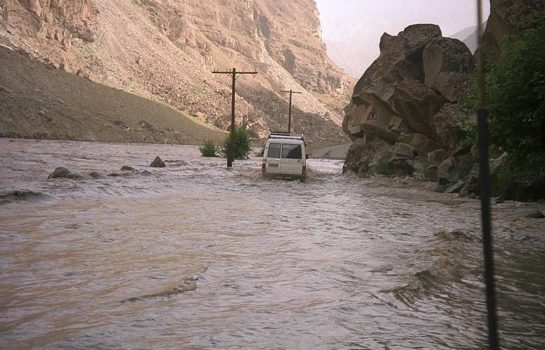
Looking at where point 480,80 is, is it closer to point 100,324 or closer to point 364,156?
point 100,324

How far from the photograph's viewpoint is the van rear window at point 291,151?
22.1m

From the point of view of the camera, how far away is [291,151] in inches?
882

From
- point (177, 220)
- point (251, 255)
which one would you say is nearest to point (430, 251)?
point (251, 255)

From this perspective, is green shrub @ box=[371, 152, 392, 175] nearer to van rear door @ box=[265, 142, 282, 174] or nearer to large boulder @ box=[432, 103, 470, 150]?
large boulder @ box=[432, 103, 470, 150]

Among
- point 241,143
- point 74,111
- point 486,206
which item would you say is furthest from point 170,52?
point 486,206

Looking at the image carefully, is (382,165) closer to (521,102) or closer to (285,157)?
(285,157)

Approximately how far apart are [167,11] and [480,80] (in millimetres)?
135283

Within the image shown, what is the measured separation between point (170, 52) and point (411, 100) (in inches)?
3818

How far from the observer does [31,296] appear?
5.58m

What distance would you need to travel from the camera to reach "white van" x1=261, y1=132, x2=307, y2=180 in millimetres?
22125

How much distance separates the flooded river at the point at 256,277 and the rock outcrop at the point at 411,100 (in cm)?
960

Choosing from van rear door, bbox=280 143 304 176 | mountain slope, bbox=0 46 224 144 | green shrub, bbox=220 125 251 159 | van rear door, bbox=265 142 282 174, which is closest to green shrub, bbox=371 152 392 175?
van rear door, bbox=280 143 304 176

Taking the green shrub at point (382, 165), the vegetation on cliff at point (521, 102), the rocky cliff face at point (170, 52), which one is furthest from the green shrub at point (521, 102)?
the rocky cliff face at point (170, 52)

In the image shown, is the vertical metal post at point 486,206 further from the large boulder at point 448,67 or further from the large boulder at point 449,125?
the large boulder at point 448,67
